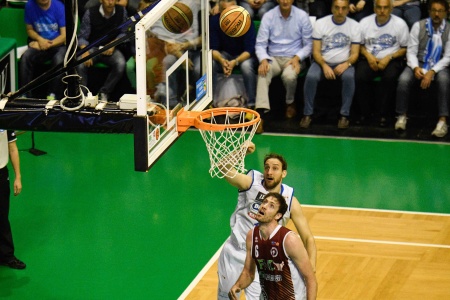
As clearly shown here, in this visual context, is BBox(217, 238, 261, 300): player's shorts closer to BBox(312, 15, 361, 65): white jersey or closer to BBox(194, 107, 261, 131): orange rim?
BBox(194, 107, 261, 131): orange rim

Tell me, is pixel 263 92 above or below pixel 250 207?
below

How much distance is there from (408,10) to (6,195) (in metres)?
7.36

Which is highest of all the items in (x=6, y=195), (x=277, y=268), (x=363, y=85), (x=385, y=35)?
(x=385, y=35)

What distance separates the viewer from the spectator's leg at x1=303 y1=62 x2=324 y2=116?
14.0 meters

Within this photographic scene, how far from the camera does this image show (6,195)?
9414mm

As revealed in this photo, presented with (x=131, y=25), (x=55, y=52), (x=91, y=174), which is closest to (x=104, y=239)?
(x=91, y=174)

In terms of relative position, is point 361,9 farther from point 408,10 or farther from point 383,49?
point 383,49

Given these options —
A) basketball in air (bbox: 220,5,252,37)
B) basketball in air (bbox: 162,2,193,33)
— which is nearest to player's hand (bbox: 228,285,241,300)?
basketball in air (bbox: 162,2,193,33)

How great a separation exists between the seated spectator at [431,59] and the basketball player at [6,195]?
→ 21.0 feet

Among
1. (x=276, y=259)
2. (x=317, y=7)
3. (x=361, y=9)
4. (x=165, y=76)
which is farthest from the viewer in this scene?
(x=317, y=7)

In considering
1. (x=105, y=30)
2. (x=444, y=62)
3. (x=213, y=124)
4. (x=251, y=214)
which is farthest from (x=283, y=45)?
(x=213, y=124)

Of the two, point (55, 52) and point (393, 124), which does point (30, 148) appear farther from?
point (393, 124)

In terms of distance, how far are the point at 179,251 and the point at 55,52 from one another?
572cm

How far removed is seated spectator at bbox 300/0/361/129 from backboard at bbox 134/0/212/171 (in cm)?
561
